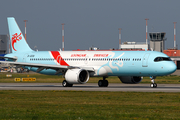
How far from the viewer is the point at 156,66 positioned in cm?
4284

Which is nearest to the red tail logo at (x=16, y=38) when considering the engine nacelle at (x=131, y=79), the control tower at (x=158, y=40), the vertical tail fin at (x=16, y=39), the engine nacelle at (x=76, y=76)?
the vertical tail fin at (x=16, y=39)

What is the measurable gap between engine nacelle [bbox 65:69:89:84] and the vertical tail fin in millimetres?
13225

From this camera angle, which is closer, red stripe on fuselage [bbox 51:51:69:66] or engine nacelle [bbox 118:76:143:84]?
engine nacelle [bbox 118:76:143:84]

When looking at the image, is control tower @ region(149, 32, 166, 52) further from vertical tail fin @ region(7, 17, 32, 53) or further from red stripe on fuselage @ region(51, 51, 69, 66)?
red stripe on fuselage @ region(51, 51, 69, 66)

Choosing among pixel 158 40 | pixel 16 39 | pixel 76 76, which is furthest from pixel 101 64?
pixel 158 40

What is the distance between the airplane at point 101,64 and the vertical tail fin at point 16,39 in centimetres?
226

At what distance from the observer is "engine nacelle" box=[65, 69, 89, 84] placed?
44094 millimetres

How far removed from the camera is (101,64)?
152 ft

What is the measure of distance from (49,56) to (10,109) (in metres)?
30.1

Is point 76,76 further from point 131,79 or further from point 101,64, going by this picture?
point 131,79

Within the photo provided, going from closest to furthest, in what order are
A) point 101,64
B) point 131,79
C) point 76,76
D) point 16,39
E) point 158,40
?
point 76,76 → point 101,64 → point 131,79 → point 16,39 → point 158,40

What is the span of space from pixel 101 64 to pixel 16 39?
55.2 feet

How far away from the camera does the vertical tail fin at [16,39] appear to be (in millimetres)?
55531

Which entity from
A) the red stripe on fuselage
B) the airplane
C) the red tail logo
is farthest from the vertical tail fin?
the red stripe on fuselage
